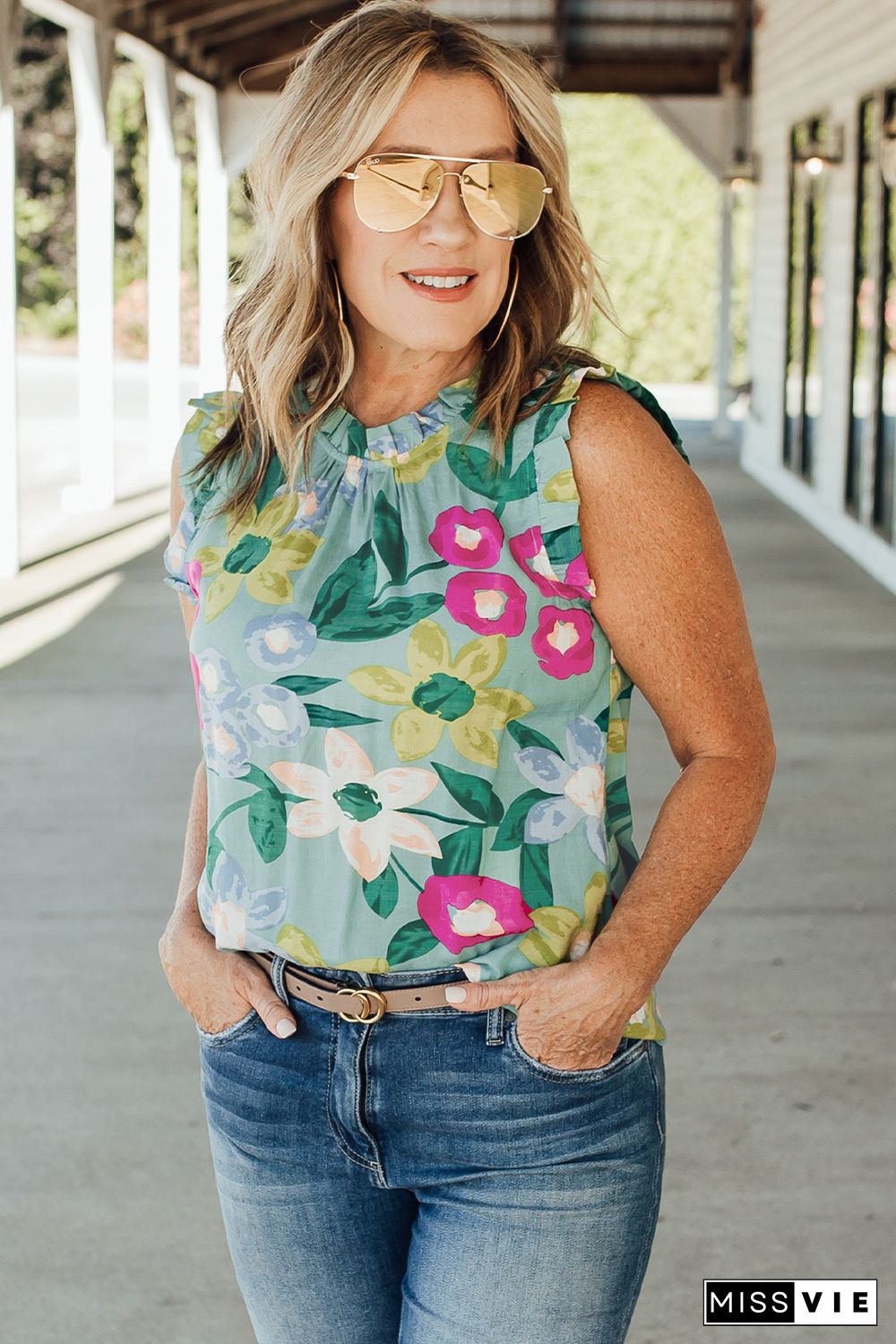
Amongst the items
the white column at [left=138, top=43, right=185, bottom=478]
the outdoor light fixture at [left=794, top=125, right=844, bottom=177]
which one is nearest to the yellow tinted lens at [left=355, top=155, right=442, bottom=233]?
the outdoor light fixture at [left=794, top=125, right=844, bottom=177]

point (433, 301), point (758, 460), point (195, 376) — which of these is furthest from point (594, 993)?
point (195, 376)

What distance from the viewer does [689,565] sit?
4.93 ft

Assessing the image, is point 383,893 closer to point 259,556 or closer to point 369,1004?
point 369,1004

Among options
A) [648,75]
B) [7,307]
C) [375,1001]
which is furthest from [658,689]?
[648,75]

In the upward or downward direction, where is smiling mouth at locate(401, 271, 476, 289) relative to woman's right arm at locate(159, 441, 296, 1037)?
upward

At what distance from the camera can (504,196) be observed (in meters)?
1.62

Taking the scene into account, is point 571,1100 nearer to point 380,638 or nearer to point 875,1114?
point 380,638

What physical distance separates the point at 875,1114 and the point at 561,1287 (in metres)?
2.11

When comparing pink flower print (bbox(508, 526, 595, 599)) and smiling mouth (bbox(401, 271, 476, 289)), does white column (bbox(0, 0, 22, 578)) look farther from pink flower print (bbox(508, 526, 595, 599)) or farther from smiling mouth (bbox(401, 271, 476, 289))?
pink flower print (bbox(508, 526, 595, 599))

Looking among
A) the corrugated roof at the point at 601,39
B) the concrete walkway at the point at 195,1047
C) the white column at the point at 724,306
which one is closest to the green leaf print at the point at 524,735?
the concrete walkway at the point at 195,1047

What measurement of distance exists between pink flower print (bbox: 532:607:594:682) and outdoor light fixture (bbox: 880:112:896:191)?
358 inches

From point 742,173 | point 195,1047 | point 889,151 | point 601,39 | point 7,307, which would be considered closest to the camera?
point 195,1047

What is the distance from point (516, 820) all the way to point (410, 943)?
144 mm

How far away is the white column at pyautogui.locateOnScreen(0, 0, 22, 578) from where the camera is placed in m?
9.33
